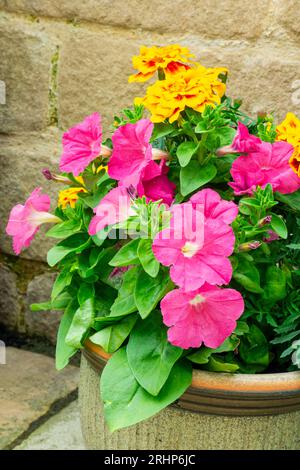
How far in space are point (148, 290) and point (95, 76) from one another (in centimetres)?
95

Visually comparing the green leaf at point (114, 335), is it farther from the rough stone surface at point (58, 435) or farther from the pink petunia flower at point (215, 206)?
the rough stone surface at point (58, 435)

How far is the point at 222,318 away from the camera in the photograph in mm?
1112

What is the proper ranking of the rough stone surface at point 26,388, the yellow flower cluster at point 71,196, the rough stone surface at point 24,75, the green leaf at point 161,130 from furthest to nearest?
the rough stone surface at point 24,75 < the rough stone surface at point 26,388 < the yellow flower cluster at point 71,196 < the green leaf at point 161,130

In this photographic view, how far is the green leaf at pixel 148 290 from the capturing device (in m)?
1.14

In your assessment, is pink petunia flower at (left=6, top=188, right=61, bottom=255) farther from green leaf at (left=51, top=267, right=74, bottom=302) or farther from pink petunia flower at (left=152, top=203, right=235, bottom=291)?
pink petunia flower at (left=152, top=203, right=235, bottom=291)

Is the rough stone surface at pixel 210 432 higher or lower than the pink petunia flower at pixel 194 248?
lower

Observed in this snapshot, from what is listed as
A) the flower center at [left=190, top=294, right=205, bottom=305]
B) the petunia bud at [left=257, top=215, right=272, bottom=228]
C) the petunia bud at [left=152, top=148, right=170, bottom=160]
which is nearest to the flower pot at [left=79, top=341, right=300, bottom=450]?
the flower center at [left=190, top=294, right=205, bottom=305]

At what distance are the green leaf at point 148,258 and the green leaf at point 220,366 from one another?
0.60 ft

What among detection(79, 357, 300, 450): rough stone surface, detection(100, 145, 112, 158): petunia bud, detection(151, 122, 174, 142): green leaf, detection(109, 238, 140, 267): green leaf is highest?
detection(151, 122, 174, 142): green leaf

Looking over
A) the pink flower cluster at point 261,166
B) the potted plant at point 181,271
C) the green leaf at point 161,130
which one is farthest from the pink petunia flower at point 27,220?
the pink flower cluster at point 261,166

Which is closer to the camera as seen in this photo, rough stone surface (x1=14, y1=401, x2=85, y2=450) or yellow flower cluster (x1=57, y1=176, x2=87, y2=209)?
yellow flower cluster (x1=57, y1=176, x2=87, y2=209)

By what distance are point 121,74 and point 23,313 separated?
804mm

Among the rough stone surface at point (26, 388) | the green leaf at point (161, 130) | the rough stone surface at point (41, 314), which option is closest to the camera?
the green leaf at point (161, 130)

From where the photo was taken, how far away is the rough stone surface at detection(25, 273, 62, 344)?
217cm
